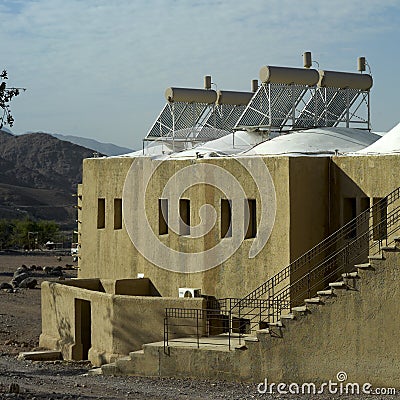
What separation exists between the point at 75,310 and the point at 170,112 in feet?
37.5

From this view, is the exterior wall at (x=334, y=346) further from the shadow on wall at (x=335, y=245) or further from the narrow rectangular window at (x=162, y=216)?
the narrow rectangular window at (x=162, y=216)

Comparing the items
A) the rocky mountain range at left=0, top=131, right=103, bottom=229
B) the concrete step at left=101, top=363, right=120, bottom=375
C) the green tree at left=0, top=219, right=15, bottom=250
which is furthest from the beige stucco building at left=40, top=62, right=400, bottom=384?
the rocky mountain range at left=0, top=131, right=103, bottom=229

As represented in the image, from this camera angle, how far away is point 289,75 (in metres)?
26.9

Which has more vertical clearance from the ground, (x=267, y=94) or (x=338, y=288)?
(x=267, y=94)

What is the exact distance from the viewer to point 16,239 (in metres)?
69.1

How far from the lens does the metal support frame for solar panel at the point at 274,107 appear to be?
88.7 ft

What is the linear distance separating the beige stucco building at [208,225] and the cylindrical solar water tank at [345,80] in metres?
0.07

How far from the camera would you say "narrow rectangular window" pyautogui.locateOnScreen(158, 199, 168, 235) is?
82.7ft

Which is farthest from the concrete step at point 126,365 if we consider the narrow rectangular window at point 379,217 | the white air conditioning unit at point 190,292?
the narrow rectangular window at point 379,217

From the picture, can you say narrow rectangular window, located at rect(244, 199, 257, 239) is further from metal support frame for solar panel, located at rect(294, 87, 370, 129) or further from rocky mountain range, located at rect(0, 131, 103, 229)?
rocky mountain range, located at rect(0, 131, 103, 229)

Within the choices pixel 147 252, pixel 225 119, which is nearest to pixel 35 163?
pixel 225 119

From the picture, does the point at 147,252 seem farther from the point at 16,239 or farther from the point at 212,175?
the point at 16,239

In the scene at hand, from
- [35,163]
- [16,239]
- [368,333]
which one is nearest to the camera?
[368,333]

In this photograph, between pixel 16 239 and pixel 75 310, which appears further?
pixel 16 239
